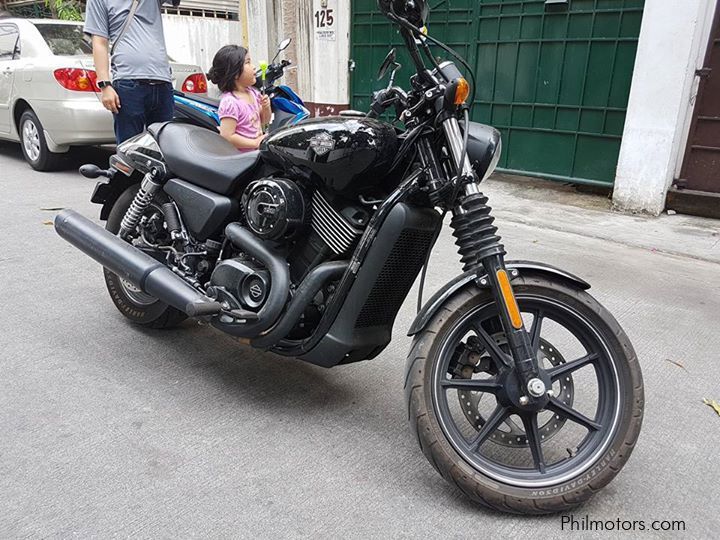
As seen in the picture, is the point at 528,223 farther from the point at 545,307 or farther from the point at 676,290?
the point at 545,307

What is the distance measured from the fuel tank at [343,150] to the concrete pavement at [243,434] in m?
1.04

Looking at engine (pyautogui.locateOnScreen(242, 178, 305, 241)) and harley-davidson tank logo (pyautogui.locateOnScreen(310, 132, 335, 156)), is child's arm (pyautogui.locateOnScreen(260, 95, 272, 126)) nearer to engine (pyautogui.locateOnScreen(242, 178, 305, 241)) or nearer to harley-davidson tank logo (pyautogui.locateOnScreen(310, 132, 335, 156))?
engine (pyautogui.locateOnScreen(242, 178, 305, 241))

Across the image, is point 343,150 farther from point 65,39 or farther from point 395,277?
point 65,39

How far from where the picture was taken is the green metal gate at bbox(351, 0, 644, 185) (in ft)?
21.7

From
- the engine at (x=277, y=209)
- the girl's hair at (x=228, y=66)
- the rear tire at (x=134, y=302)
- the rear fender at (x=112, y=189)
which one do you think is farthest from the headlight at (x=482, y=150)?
the girl's hair at (x=228, y=66)

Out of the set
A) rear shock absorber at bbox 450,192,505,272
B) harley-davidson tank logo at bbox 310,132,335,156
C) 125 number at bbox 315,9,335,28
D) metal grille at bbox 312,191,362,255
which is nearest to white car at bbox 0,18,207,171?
125 number at bbox 315,9,335,28

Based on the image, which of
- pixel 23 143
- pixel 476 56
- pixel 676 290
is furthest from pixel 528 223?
pixel 23 143

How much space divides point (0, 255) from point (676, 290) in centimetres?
485

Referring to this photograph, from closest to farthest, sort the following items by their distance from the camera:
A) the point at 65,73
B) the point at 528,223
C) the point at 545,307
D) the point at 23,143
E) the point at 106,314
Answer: the point at 545,307 < the point at 106,314 < the point at 528,223 < the point at 65,73 < the point at 23,143

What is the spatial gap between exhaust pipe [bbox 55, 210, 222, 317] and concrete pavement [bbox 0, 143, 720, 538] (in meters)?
0.49

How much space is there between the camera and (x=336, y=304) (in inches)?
96.3

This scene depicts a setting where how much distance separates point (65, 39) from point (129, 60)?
393cm

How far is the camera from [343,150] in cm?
232

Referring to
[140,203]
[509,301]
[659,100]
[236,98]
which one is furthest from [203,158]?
[659,100]
